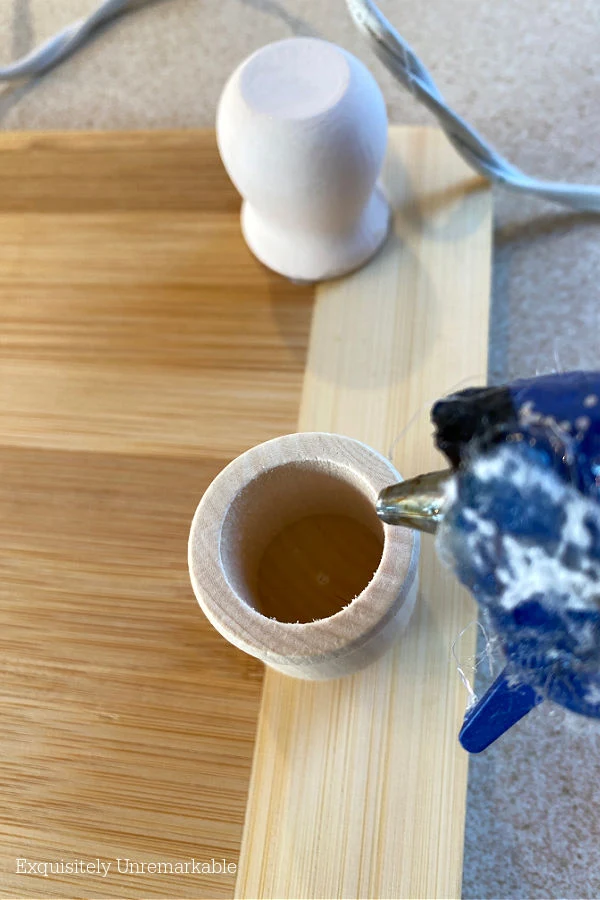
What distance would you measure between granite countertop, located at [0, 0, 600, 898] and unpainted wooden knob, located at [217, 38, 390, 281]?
16 cm

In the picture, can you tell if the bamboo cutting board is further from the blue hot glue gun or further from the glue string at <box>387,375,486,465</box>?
the blue hot glue gun

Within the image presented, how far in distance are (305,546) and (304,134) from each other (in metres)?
0.17

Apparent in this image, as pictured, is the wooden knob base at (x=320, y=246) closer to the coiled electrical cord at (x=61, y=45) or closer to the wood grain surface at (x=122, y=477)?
the wood grain surface at (x=122, y=477)

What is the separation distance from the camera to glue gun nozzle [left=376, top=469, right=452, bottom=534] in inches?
6.5

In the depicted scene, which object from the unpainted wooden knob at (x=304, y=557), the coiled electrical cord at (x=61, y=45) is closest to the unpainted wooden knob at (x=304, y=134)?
the unpainted wooden knob at (x=304, y=557)

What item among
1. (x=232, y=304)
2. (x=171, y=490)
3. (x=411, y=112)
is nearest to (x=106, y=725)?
(x=171, y=490)

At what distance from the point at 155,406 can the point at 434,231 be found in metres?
0.17

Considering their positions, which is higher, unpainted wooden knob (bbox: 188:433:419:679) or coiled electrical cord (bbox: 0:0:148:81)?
coiled electrical cord (bbox: 0:0:148:81)

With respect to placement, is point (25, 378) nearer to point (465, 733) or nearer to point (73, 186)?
point (73, 186)

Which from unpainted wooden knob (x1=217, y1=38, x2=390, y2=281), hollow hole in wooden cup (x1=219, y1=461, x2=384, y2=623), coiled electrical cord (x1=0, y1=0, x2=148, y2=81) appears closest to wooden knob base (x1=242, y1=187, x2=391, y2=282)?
unpainted wooden knob (x1=217, y1=38, x2=390, y2=281)

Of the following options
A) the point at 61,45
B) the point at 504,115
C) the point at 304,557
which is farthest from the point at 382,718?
the point at 61,45

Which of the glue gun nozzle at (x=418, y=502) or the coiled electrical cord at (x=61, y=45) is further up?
the coiled electrical cord at (x=61, y=45)

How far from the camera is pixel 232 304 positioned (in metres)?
0.36

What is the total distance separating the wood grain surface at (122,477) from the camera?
0.90ft
